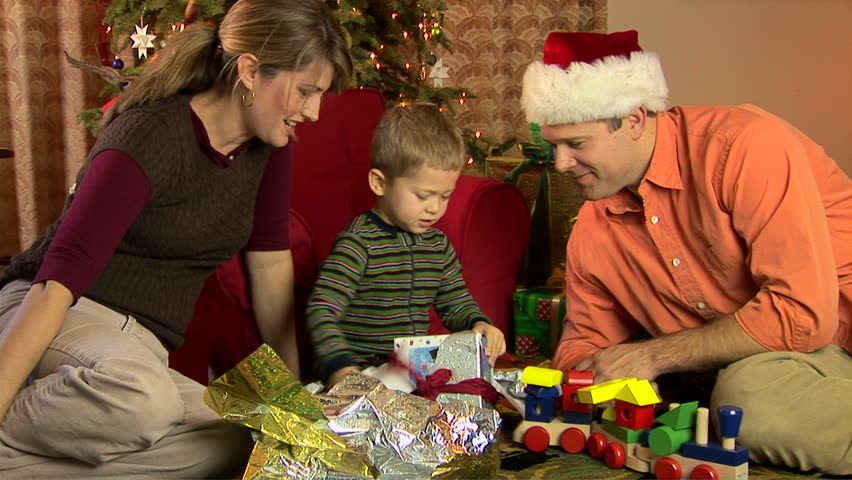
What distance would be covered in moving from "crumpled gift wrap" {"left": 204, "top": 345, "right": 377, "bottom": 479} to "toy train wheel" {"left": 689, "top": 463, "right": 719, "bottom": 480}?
577mm

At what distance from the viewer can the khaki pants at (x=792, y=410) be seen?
5.70 ft

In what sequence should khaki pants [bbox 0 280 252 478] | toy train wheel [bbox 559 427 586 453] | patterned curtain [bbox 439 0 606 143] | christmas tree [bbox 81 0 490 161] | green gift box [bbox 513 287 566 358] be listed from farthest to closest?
patterned curtain [bbox 439 0 606 143], christmas tree [bbox 81 0 490 161], green gift box [bbox 513 287 566 358], toy train wheel [bbox 559 427 586 453], khaki pants [bbox 0 280 252 478]

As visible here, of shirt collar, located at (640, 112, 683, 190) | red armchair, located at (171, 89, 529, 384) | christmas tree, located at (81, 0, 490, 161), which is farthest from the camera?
christmas tree, located at (81, 0, 490, 161)

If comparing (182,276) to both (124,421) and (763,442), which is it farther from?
(763,442)

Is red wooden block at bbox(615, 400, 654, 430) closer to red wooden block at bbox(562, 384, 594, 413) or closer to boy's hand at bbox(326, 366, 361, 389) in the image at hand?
red wooden block at bbox(562, 384, 594, 413)

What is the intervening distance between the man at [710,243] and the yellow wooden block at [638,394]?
0.15 meters

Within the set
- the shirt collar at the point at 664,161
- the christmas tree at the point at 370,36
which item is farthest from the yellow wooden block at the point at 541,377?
the christmas tree at the point at 370,36

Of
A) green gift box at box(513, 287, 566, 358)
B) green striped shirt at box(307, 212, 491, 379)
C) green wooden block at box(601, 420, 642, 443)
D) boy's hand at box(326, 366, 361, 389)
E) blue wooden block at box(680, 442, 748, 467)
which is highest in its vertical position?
green striped shirt at box(307, 212, 491, 379)

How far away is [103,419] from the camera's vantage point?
1562 millimetres

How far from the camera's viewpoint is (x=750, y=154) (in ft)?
6.11

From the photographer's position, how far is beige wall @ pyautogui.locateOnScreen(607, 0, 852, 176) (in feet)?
13.6

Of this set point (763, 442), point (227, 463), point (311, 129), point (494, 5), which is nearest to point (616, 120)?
point (763, 442)

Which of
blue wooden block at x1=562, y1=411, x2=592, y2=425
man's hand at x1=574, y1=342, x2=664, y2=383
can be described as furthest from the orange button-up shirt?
blue wooden block at x1=562, y1=411, x2=592, y2=425

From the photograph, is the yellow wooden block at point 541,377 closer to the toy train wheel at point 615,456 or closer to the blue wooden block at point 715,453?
the toy train wheel at point 615,456
